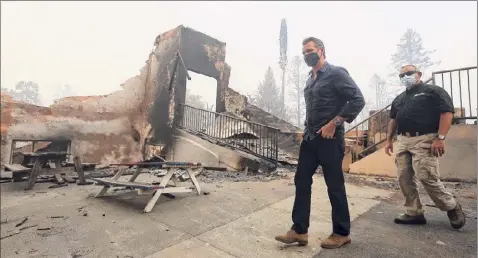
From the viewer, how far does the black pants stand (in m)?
1.92

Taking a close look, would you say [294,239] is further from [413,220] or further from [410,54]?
[410,54]

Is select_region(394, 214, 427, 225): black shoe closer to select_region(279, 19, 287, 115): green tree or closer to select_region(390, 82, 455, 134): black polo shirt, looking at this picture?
select_region(390, 82, 455, 134): black polo shirt

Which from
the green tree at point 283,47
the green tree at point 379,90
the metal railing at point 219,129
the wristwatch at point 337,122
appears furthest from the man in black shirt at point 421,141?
the green tree at point 379,90

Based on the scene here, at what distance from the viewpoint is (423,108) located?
245 centimetres

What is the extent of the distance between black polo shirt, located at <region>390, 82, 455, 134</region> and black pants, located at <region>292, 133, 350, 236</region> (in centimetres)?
105

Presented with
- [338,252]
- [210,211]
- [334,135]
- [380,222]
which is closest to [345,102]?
[334,135]

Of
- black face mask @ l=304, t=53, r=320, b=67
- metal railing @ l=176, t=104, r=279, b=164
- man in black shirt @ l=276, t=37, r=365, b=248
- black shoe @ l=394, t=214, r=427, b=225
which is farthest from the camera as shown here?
metal railing @ l=176, t=104, r=279, b=164

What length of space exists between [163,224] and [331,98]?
203cm

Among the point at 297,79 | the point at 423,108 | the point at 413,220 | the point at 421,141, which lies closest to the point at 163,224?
the point at 413,220

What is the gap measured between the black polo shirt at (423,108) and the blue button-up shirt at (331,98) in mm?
951

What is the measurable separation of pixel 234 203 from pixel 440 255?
7.09 feet

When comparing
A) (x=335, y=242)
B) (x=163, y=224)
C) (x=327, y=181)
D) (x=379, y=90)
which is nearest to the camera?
(x=335, y=242)

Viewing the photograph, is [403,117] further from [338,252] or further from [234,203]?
[234,203]

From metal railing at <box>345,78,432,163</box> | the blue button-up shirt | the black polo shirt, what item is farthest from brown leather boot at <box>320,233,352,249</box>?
metal railing at <box>345,78,432,163</box>
